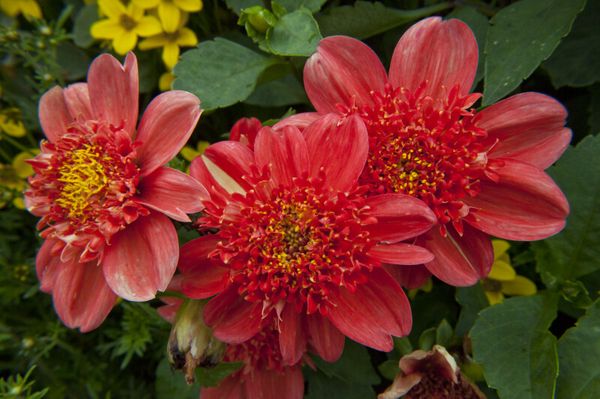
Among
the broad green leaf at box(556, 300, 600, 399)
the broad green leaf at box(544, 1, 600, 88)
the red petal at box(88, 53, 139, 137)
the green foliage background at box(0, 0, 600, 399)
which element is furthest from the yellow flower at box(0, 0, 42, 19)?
the broad green leaf at box(556, 300, 600, 399)

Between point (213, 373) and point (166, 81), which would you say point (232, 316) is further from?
point (166, 81)

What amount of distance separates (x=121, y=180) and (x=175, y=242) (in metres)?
0.15

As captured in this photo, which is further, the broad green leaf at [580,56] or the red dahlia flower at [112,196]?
the broad green leaf at [580,56]

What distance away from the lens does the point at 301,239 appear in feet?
2.82

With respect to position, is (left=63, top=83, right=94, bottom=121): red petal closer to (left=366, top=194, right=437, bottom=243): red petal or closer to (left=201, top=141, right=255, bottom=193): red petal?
(left=201, top=141, right=255, bottom=193): red petal

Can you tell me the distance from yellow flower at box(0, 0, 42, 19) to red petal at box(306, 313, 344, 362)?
4.20ft

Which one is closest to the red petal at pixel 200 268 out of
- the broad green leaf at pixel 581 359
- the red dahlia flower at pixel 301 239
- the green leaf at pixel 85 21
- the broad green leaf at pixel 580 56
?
the red dahlia flower at pixel 301 239

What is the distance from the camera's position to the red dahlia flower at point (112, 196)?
0.90 m

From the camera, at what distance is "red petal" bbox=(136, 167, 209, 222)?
0.87 meters

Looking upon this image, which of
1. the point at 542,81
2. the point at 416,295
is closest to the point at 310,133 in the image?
the point at 416,295

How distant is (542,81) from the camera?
1507 mm

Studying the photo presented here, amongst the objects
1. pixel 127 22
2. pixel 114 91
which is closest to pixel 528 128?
pixel 114 91

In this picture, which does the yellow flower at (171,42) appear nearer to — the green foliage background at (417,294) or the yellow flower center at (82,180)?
the green foliage background at (417,294)

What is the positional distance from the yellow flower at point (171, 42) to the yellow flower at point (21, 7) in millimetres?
394
